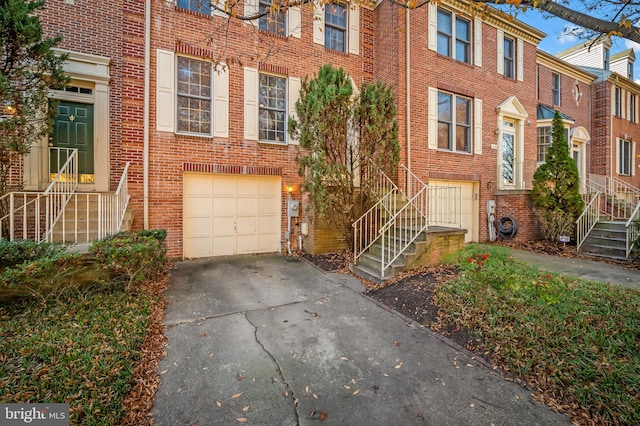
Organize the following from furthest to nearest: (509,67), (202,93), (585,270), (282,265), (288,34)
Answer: (509,67) < (288,34) < (202,93) < (282,265) < (585,270)

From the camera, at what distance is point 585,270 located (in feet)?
19.9

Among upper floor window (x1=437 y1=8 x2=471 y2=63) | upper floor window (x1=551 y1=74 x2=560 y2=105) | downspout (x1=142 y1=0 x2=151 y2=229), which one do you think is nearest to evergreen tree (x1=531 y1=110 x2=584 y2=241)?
upper floor window (x1=437 y1=8 x2=471 y2=63)

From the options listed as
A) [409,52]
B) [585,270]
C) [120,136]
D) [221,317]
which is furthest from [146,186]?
[585,270]

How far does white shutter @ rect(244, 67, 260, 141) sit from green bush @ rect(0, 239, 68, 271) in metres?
4.53

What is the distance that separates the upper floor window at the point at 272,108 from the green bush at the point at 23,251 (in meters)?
4.85

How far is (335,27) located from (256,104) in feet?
11.3

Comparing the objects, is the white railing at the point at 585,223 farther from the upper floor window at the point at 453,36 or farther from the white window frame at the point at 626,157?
the white window frame at the point at 626,157

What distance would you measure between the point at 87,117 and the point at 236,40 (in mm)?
3806

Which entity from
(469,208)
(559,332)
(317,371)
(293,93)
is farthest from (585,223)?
(317,371)

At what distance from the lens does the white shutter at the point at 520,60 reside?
33.3 ft

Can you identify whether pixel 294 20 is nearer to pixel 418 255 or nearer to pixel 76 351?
pixel 418 255

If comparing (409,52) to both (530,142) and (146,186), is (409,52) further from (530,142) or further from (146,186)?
(146,186)

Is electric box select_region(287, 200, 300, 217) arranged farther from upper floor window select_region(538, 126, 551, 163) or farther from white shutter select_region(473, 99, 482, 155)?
upper floor window select_region(538, 126, 551, 163)

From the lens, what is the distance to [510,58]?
10.2 metres
